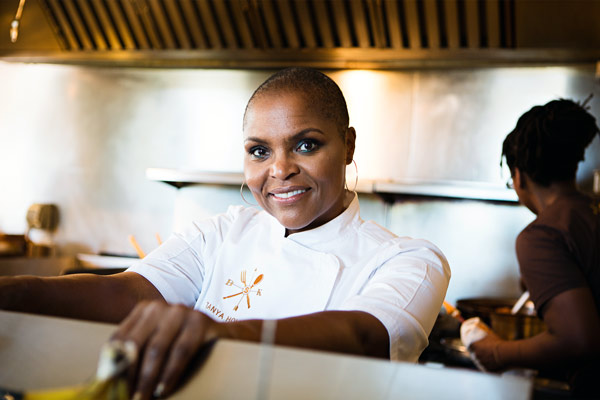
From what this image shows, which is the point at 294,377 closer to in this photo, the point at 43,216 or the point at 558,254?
the point at 558,254

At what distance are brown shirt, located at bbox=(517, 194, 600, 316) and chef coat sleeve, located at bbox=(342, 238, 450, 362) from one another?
1.47 ft

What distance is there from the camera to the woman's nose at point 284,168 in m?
1.24

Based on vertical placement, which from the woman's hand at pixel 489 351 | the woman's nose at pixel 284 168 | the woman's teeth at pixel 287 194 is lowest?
the woman's hand at pixel 489 351

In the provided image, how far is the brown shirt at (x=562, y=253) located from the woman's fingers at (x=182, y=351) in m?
1.11

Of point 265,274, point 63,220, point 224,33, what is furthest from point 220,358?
point 63,220

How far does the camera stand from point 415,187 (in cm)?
264

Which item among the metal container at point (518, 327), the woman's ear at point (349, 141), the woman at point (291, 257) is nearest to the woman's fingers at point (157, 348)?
the woman at point (291, 257)

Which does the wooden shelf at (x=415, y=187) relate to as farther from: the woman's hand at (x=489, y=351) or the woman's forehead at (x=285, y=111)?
Answer: the woman's forehead at (x=285, y=111)

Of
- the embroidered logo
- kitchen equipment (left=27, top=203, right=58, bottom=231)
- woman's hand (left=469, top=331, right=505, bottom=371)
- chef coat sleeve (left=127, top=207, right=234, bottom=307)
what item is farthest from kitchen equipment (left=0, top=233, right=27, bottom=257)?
woman's hand (left=469, top=331, right=505, bottom=371)

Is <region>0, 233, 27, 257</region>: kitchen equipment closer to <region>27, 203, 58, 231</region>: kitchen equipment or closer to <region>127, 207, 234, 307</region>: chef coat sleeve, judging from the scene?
<region>27, 203, 58, 231</region>: kitchen equipment

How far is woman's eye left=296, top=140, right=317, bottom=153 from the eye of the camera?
4.10 ft

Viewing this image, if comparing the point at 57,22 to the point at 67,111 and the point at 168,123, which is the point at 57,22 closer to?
the point at 67,111

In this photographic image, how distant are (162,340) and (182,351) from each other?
2 cm

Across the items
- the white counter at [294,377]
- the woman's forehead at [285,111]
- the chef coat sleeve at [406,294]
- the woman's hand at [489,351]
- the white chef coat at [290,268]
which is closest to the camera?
the white counter at [294,377]
